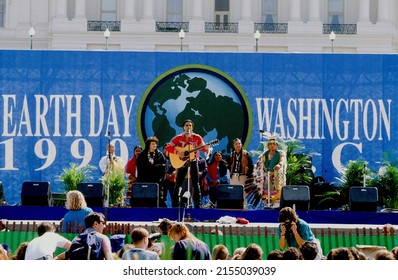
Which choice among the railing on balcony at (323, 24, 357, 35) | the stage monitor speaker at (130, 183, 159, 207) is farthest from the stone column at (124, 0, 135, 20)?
the stage monitor speaker at (130, 183, 159, 207)

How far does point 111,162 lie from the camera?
29.9 meters

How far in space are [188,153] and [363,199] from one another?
11.9 feet

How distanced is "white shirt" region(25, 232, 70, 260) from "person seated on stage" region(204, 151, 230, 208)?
1355 centimetres

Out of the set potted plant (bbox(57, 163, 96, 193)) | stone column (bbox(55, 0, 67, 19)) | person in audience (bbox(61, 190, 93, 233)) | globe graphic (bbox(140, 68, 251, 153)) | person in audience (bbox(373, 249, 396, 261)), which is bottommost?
person in audience (bbox(373, 249, 396, 261))

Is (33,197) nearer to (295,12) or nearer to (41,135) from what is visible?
(41,135)

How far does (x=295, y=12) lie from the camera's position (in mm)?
63500

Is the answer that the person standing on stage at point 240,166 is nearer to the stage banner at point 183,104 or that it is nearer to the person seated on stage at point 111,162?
the stage banner at point 183,104

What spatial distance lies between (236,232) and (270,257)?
7630mm

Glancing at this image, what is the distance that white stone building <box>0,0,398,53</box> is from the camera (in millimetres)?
61969

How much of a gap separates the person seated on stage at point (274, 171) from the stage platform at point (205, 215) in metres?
2.59

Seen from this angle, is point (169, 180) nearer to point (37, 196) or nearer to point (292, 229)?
point (37, 196)

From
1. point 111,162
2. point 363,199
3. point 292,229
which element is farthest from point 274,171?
point 292,229

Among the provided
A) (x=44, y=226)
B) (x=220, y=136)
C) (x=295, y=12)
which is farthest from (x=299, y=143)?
(x=295, y=12)

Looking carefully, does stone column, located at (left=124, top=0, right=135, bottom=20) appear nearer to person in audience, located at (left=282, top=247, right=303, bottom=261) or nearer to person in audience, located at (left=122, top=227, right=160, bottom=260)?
person in audience, located at (left=122, top=227, right=160, bottom=260)
